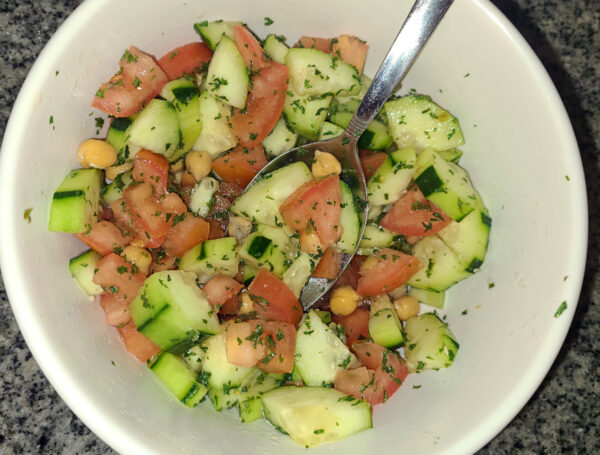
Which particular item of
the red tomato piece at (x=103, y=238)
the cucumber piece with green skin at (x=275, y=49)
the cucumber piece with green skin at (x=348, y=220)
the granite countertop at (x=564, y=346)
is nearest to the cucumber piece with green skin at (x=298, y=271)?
the cucumber piece with green skin at (x=348, y=220)

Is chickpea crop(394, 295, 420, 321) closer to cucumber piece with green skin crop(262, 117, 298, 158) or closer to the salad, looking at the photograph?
the salad

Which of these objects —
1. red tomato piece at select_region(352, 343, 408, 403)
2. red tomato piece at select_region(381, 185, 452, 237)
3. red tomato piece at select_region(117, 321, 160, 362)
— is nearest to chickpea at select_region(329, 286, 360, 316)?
red tomato piece at select_region(352, 343, 408, 403)

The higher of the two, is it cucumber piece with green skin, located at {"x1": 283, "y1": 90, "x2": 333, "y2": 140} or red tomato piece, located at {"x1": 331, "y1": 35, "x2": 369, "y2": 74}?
red tomato piece, located at {"x1": 331, "y1": 35, "x2": 369, "y2": 74}

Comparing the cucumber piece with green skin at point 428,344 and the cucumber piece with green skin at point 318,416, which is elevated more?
the cucumber piece with green skin at point 428,344

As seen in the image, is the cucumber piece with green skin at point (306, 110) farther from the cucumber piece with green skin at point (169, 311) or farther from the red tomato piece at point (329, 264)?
the cucumber piece with green skin at point (169, 311)

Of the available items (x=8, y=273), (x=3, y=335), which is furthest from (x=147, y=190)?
(x=3, y=335)
